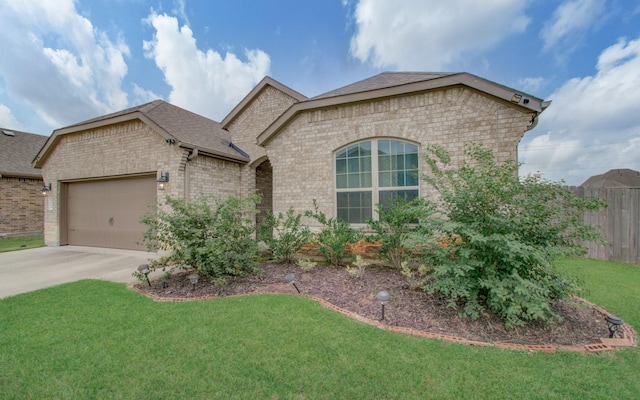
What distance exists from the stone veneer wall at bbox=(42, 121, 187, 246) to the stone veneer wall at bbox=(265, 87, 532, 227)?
3393 mm

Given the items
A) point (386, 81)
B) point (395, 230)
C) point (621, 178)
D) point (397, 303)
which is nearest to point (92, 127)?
point (386, 81)

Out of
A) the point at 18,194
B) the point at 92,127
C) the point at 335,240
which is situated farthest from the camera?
the point at 18,194

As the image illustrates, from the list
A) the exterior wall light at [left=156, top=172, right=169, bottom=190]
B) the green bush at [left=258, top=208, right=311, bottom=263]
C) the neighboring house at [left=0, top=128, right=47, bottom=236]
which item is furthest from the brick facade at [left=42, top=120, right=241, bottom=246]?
the neighboring house at [left=0, top=128, right=47, bottom=236]

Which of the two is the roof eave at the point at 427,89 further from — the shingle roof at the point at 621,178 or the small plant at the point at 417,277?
the shingle roof at the point at 621,178

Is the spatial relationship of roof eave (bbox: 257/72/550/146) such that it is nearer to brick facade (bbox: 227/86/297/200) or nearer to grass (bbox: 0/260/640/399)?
brick facade (bbox: 227/86/297/200)

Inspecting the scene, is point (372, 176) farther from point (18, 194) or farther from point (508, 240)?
point (18, 194)

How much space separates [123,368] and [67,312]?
92.0 inches

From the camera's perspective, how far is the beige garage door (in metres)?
9.20

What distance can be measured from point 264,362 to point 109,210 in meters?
10.3

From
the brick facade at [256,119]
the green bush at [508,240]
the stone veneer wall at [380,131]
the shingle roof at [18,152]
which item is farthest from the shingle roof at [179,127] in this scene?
the green bush at [508,240]

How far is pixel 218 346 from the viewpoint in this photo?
Answer: 117 inches

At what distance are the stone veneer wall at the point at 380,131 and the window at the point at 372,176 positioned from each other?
20cm

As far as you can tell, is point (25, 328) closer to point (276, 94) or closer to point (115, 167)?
point (115, 167)

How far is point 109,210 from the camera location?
9844mm
